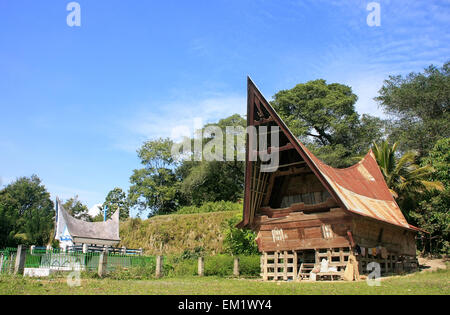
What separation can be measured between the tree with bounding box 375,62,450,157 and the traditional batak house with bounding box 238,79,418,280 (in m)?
13.2

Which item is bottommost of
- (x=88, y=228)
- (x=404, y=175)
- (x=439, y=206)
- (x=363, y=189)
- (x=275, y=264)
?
(x=275, y=264)

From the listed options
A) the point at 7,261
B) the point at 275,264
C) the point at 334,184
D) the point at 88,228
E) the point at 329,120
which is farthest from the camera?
the point at 329,120

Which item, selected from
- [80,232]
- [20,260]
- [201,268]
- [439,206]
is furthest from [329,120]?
[20,260]

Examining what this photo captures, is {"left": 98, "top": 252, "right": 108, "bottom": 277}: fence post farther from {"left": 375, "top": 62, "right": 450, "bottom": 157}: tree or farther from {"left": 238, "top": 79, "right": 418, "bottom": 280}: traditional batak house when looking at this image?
{"left": 375, "top": 62, "right": 450, "bottom": 157}: tree

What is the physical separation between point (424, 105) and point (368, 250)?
882 inches

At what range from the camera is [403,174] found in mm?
28750

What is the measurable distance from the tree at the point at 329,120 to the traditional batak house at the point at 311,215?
52.2ft

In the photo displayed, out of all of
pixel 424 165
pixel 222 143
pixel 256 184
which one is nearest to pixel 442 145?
pixel 424 165

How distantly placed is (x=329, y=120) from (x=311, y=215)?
76.5 ft

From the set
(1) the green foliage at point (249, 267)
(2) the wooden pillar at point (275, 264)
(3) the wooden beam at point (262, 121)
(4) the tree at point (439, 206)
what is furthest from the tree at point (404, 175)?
(3) the wooden beam at point (262, 121)

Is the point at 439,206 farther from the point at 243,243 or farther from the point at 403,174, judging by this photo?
the point at 243,243

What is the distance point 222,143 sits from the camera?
46188mm

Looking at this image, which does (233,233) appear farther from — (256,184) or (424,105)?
(424,105)

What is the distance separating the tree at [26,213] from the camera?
108 feet
